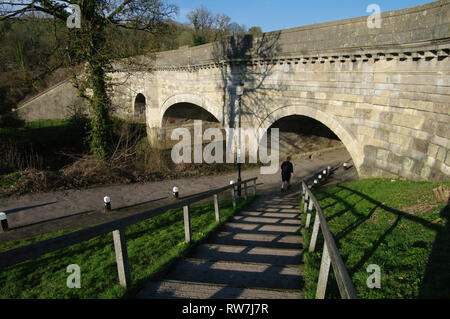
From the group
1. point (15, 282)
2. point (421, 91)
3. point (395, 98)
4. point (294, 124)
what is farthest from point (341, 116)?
point (15, 282)

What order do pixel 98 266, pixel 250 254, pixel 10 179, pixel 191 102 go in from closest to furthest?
pixel 250 254, pixel 98 266, pixel 10 179, pixel 191 102

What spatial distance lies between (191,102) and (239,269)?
16403 millimetres

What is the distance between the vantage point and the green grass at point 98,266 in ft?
10.2

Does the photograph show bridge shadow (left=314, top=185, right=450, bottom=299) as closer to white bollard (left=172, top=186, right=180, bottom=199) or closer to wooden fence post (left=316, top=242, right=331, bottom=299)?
wooden fence post (left=316, top=242, right=331, bottom=299)

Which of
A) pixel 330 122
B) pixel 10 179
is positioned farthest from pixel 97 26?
pixel 330 122

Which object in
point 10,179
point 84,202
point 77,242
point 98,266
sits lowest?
point 84,202

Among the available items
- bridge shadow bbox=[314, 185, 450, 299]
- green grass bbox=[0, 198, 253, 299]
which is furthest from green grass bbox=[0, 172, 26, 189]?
bridge shadow bbox=[314, 185, 450, 299]

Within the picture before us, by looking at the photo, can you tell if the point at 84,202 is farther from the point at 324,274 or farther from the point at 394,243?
the point at 394,243

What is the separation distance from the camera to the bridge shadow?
266 cm

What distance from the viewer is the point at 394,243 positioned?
3.85 meters

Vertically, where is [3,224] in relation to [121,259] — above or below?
below

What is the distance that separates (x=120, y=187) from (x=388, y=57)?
1055cm
